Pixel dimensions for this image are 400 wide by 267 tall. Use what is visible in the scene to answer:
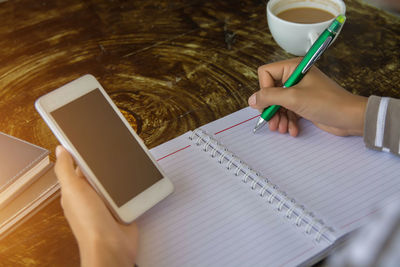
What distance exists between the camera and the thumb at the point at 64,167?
586 mm

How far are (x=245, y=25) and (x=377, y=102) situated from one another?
0.42 m

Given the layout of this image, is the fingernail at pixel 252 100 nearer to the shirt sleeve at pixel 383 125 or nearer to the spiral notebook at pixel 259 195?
the spiral notebook at pixel 259 195

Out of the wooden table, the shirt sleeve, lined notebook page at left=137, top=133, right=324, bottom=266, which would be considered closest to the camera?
lined notebook page at left=137, top=133, right=324, bottom=266

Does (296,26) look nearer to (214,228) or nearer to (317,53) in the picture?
(317,53)

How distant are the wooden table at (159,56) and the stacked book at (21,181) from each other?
0.02m

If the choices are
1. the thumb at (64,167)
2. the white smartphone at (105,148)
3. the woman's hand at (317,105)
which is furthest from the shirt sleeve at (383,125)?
the thumb at (64,167)

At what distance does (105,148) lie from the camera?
24.5 inches

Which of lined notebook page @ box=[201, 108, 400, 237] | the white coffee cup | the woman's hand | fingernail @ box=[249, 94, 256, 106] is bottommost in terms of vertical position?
lined notebook page @ box=[201, 108, 400, 237]

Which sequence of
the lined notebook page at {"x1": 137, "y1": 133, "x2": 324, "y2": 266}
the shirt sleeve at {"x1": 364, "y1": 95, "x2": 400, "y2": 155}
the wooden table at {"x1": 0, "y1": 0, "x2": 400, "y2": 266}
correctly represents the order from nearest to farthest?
the lined notebook page at {"x1": 137, "y1": 133, "x2": 324, "y2": 266} → the shirt sleeve at {"x1": 364, "y1": 95, "x2": 400, "y2": 155} → the wooden table at {"x1": 0, "y1": 0, "x2": 400, "y2": 266}

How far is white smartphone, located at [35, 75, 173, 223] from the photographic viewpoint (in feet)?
1.97

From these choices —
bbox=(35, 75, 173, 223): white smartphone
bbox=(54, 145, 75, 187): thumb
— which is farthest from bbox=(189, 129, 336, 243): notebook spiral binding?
bbox=(54, 145, 75, 187): thumb

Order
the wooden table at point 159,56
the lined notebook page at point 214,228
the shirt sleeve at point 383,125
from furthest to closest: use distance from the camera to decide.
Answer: the wooden table at point 159,56
the shirt sleeve at point 383,125
the lined notebook page at point 214,228

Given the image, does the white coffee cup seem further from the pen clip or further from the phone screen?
the phone screen

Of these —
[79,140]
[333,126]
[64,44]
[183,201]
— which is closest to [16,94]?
[64,44]
